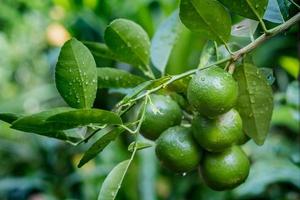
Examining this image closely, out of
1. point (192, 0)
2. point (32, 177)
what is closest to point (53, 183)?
point (32, 177)

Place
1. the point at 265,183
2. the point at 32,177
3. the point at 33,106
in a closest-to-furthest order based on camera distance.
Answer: the point at 265,183 → the point at 32,177 → the point at 33,106

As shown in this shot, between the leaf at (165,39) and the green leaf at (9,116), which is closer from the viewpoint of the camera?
the green leaf at (9,116)

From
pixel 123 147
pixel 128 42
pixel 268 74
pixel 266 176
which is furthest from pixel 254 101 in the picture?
pixel 123 147

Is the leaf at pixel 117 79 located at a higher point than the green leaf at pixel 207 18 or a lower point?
lower

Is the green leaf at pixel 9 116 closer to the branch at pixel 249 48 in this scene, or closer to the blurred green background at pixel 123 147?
the branch at pixel 249 48

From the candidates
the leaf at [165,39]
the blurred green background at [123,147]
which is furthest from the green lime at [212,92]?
the blurred green background at [123,147]

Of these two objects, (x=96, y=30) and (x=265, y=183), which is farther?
(x=96, y=30)

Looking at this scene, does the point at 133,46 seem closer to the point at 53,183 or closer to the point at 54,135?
the point at 54,135
